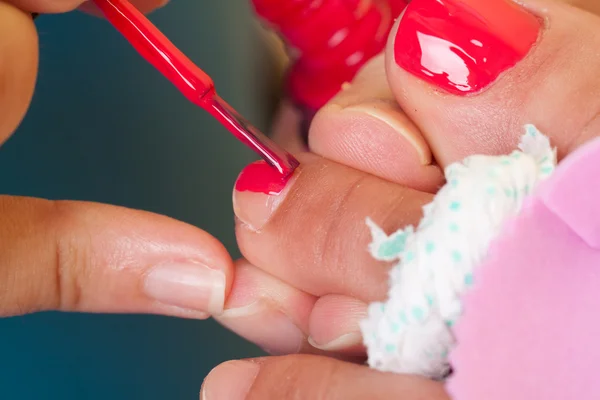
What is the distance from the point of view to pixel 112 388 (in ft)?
2.06

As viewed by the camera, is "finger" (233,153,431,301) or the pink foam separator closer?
the pink foam separator

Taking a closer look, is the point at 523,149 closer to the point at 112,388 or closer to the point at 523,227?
the point at 523,227

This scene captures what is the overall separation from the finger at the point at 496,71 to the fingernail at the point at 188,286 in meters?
0.23

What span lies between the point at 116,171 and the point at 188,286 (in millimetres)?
237

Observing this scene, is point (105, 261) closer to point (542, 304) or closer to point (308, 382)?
point (308, 382)

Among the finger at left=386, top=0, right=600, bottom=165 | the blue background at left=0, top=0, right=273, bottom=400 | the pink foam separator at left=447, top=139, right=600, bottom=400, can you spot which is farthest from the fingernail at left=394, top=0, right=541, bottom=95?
the blue background at left=0, top=0, right=273, bottom=400

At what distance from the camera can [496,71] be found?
405 mm

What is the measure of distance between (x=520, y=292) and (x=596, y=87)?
177mm

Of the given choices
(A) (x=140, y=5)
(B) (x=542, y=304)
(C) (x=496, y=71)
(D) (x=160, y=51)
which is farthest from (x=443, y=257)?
(A) (x=140, y=5)

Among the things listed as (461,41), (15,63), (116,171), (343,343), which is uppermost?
(461,41)

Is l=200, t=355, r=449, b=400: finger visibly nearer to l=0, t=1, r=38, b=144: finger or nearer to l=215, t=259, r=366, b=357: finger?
l=215, t=259, r=366, b=357: finger

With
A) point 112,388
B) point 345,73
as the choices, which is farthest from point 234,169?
point 112,388

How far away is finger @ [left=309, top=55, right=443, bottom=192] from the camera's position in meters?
0.45

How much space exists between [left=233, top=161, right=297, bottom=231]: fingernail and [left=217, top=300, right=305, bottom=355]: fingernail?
78 mm
